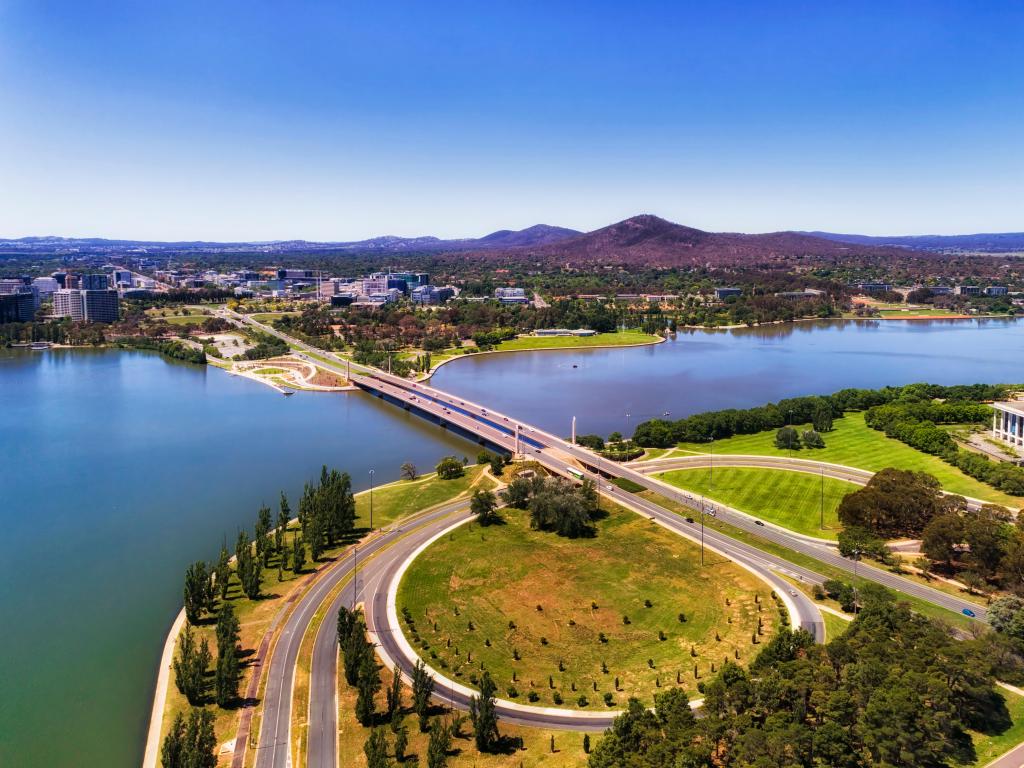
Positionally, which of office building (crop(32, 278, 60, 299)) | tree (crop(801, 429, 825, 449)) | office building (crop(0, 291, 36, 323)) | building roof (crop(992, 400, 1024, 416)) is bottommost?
tree (crop(801, 429, 825, 449))

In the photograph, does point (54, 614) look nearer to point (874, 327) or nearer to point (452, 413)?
point (452, 413)

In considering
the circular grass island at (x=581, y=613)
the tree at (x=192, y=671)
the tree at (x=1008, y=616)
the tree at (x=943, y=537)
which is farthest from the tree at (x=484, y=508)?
the tree at (x=1008, y=616)

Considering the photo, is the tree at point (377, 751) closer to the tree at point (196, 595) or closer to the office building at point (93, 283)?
the tree at point (196, 595)

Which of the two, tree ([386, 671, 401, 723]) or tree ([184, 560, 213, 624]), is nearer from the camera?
tree ([386, 671, 401, 723])

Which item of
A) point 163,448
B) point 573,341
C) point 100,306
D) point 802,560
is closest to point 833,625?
point 802,560

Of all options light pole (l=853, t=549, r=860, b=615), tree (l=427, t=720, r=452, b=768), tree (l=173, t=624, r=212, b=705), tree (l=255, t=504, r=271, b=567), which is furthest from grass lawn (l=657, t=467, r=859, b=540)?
tree (l=173, t=624, r=212, b=705)

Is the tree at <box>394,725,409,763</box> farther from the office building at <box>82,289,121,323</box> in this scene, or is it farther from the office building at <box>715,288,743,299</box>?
the office building at <box>715,288,743,299</box>

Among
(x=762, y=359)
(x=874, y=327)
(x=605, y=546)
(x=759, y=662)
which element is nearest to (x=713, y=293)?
(x=874, y=327)

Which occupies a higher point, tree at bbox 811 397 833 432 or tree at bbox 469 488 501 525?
tree at bbox 811 397 833 432

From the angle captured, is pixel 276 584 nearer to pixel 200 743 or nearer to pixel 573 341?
pixel 200 743
